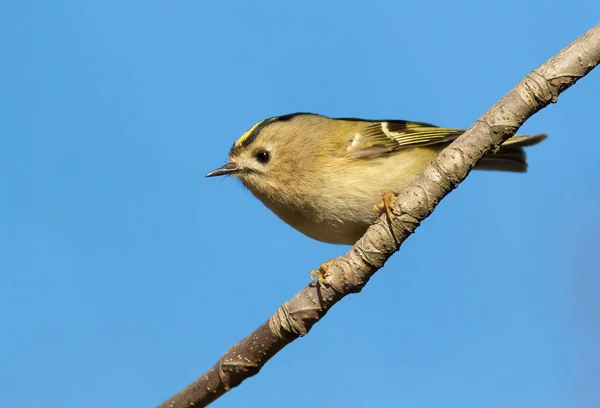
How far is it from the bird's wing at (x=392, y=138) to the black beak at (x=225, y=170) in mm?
602

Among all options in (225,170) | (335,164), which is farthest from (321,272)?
(225,170)

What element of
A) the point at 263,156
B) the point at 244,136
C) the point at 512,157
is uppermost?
the point at 244,136

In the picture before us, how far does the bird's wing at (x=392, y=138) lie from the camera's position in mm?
3057

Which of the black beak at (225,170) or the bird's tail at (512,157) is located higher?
the black beak at (225,170)

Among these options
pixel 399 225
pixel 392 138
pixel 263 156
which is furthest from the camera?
pixel 263 156

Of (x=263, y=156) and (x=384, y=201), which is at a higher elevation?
(x=263, y=156)

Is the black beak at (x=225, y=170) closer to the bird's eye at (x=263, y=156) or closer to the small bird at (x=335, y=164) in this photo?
the small bird at (x=335, y=164)

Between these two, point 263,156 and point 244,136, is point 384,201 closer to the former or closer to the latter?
point 263,156

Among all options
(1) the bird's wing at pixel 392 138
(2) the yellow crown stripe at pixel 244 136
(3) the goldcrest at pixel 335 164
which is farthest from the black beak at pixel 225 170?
(1) the bird's wing at pixel 392 138

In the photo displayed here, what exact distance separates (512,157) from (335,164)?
1.00 m

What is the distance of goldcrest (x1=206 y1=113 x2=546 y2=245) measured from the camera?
9.27ft

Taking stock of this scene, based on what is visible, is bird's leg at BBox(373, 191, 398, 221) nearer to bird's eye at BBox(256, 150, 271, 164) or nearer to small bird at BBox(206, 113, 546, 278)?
small bird at BBox(206, 113, 546, 278)

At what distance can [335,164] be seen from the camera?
9.83 feet

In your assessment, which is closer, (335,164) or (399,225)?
(399,225)
